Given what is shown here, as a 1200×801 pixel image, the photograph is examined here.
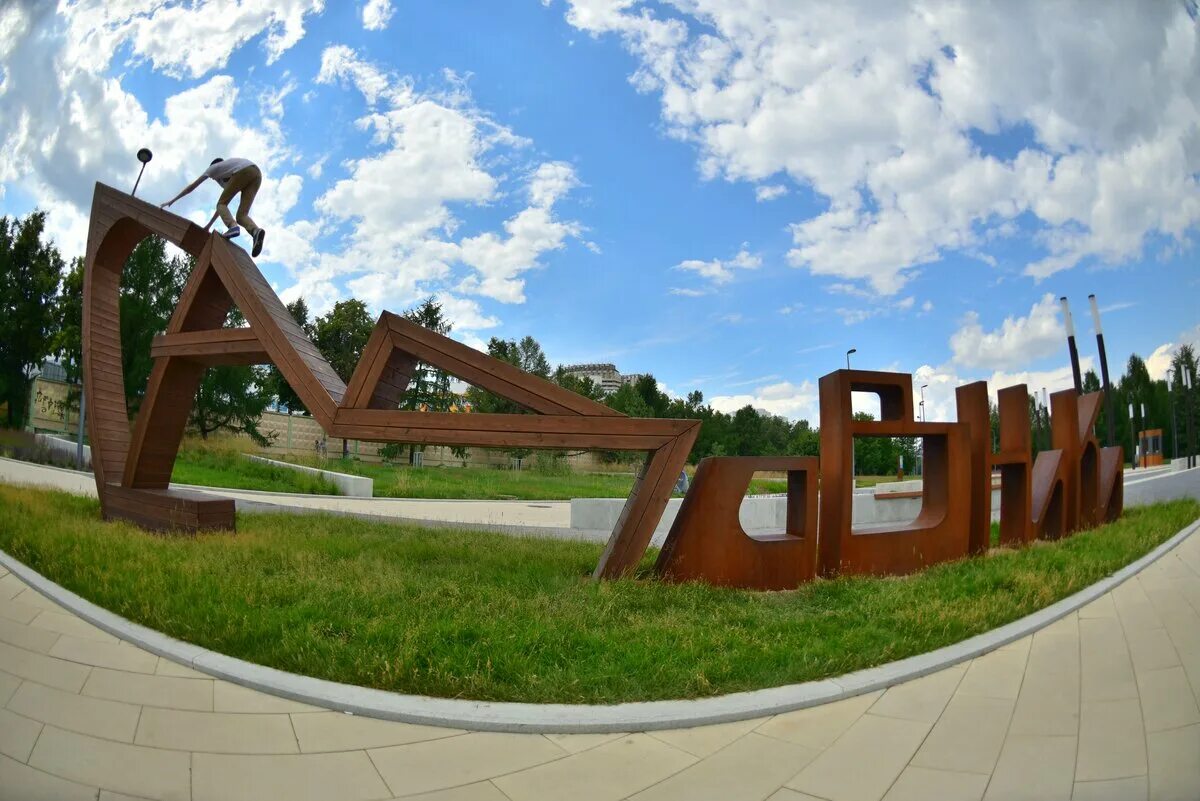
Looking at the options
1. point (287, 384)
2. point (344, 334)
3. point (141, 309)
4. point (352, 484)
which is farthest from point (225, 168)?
point (344, 334)

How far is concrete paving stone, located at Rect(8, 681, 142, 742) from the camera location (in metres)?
3.15

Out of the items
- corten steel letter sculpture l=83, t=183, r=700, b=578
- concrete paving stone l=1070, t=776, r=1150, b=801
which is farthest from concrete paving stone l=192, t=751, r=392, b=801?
corten steel letter sculpture l=83, t=183, r=700, b=578

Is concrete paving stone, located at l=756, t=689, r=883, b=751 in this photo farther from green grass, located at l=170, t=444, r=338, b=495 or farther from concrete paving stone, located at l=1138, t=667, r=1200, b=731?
green grass, located at l=170, t=444, r=338, b=495

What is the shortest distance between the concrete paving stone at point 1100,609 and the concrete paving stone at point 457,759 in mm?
4310

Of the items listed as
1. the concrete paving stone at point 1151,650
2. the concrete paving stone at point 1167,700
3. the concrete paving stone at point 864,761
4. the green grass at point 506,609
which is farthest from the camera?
the concrete paving stone at point 1151,650

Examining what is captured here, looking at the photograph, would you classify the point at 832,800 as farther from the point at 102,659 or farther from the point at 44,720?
the point at 102,659

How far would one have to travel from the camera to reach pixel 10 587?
568cm

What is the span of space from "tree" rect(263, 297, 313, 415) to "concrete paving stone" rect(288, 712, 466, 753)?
26.4 meters

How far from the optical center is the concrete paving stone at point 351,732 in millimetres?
3132

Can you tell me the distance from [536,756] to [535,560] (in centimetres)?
439

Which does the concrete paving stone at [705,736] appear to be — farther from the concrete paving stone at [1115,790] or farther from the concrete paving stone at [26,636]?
the concrete paving stone at [26,636]

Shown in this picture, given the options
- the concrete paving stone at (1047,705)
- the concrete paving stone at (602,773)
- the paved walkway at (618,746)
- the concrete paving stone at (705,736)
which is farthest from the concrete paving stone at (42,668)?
the concrete paving stone at (1047,705)

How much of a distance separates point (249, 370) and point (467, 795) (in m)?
26.6

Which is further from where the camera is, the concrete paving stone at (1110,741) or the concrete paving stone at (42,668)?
the concrete paving stone at (42,668)
